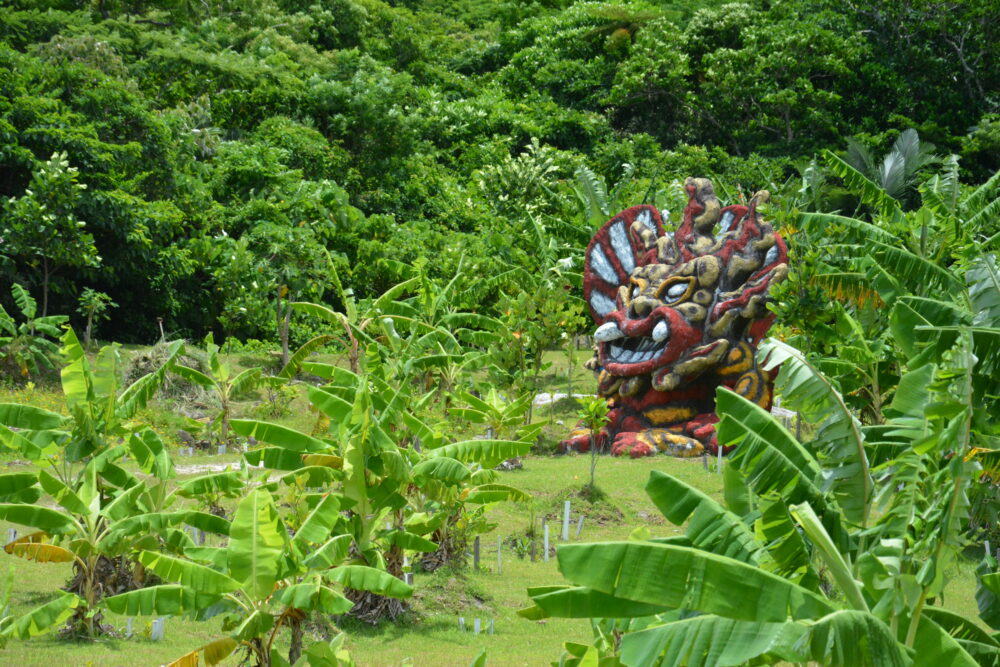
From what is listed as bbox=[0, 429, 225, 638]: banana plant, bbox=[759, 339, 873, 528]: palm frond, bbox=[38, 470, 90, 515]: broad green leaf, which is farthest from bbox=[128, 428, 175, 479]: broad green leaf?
bbox=[759, 339, 873, 528]: palm frond

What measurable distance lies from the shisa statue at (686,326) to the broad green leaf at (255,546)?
420 inches

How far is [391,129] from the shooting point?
34.5 metres

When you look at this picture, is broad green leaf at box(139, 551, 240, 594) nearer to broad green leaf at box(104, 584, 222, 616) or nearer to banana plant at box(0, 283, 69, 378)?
broad green leaf at box(104, 584, 222, 616)

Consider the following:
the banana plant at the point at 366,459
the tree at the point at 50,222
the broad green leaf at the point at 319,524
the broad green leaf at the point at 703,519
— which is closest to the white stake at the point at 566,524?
the banana plant at the point at 366,459

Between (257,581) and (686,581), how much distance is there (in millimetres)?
3105

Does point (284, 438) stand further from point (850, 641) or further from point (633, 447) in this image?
point (633, 447)

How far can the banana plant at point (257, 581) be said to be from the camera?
726 centimetres

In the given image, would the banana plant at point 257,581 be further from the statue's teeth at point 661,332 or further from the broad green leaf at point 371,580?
the statue's teeth at point 661,332

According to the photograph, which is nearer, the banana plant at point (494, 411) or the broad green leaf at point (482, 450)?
the broad green leaf at point (482, 450)

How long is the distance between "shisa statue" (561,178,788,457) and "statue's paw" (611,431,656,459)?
0.05 ft

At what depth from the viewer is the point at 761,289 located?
1714 centimetres

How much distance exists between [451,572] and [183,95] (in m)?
24.8

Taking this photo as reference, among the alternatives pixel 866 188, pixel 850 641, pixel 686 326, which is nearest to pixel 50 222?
pixel 686 326

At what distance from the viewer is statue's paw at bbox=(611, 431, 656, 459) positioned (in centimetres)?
1773
